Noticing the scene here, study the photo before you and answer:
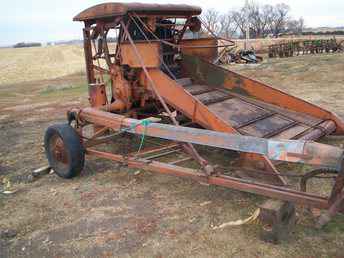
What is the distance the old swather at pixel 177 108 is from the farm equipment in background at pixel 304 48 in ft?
75.3

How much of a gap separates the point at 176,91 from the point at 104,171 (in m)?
1.66

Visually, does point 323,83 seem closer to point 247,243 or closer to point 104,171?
point 104,171

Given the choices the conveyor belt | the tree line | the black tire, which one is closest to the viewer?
the conveyor belt

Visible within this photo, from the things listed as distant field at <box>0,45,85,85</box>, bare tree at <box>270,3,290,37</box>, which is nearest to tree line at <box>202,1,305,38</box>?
bare tree at <box>270,3,290,37</box>

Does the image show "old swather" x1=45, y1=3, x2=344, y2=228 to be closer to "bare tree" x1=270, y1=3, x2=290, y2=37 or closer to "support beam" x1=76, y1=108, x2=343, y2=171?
"support beam" x1=76, y1=108, x2=343, y2=171

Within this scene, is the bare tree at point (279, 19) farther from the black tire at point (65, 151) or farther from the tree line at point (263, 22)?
the black tire at point (65, 151)

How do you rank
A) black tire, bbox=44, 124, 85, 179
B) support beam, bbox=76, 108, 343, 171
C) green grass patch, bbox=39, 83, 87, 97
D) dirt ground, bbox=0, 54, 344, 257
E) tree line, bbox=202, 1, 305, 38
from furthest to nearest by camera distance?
tree line, bbox=202, 1, 305, 38 → green grass patch, bbox=39, 83, 87, 97 → black tire, bbox=44, 124, 85, 179 → dirt ground, bbox=0, 54, 344, 257 → support beam, bbox=76, 108, 343, 171

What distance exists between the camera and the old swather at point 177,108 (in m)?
4.25

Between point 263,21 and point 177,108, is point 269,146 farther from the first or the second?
point 263,21

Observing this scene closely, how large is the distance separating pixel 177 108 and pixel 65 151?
1.67 m

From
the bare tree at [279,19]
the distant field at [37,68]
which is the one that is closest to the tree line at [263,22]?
the bare tree at [279,19]

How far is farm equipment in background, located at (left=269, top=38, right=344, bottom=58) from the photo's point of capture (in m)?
28.2

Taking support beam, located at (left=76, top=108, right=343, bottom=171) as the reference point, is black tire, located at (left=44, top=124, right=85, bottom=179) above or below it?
below

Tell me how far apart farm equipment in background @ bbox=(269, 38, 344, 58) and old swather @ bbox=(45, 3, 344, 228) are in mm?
22964
